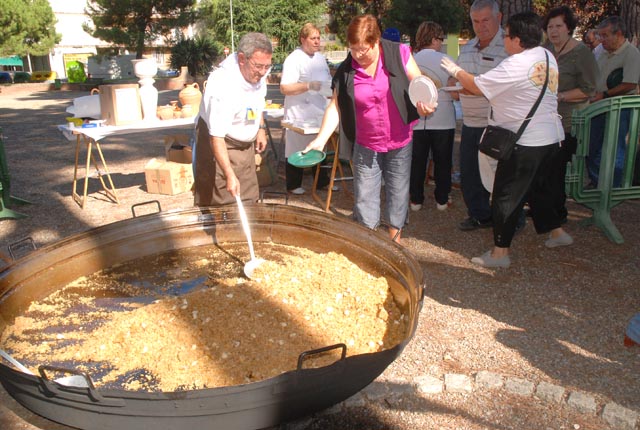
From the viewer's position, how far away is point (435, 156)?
15.7ft

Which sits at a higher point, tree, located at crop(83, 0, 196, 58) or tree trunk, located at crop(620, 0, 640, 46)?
tree, located at crop(83, 0, 196, 58)

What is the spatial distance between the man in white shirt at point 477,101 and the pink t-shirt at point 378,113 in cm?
73

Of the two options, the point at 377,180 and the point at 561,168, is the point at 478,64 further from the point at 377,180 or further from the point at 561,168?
the point at 377,180

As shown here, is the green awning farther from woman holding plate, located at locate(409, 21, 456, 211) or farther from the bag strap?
the bag strap

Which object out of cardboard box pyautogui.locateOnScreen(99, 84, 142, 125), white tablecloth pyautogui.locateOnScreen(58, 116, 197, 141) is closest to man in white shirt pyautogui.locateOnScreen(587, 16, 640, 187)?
white tablecloth pyautogui.locateOnScreen(58, 116, 197, 141)

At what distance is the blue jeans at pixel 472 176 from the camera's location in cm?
417

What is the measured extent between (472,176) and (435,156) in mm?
532

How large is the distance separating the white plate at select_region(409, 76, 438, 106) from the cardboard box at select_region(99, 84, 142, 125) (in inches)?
127

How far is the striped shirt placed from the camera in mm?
3916

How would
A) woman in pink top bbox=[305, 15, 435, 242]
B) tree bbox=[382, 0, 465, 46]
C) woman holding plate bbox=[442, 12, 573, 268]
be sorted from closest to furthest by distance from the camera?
woman in pink top bbox=[305, 15, 435, 242] < woman holding plate bbox=[442, 12, 573, 268] < tree bbox=[382, 0, 465, 46]

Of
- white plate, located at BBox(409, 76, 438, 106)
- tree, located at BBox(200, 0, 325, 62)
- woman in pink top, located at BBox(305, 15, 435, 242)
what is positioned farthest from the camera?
tree, located at BBox(200, 0, 325, 62)

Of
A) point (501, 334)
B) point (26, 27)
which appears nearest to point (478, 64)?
point (501, 334)

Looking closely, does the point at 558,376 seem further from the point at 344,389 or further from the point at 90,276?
the point at 90,276

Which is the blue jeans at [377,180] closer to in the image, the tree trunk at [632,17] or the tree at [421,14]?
the tree trunk at [632,17]
